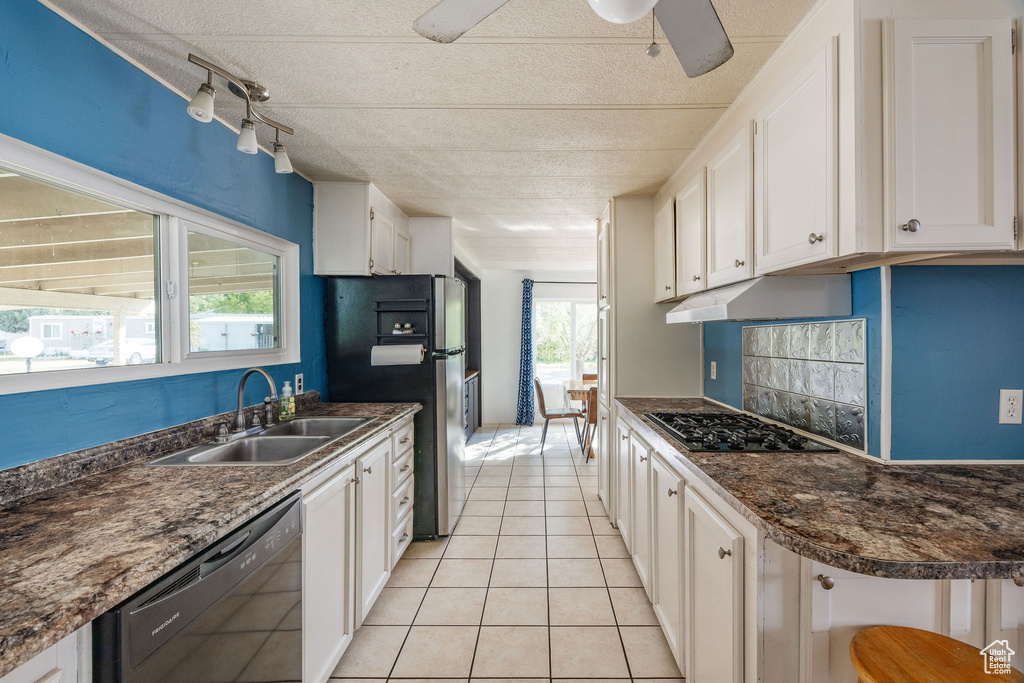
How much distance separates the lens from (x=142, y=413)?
160 centimetres

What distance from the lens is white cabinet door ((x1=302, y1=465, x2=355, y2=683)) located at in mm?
1474

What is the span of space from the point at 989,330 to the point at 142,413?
288 cm

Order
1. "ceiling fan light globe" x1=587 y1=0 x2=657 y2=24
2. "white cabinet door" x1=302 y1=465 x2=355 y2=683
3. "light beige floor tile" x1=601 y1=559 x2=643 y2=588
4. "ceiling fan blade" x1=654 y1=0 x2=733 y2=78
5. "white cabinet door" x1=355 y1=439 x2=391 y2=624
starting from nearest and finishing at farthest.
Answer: "ceiling fan light globe" x1=587 y1=0 x2=657 y2=24
"ceiling fan blade" x1=654 y1=0 x2=733 y2=78
"white cabinet door" x1=302 y1=465 x2=355 y2=683
"white cabinet door" x1=355 y1=439 x2=391 y2=624
"light beige floor tile" x1=601 y1=559 x2=643 y2=588

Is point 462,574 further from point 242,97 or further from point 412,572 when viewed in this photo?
point 242,97

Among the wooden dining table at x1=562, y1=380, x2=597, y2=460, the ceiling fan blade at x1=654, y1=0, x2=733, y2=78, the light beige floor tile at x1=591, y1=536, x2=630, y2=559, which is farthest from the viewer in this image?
the wooden dining table at x1=562, y1=380, x2=597, y2=460

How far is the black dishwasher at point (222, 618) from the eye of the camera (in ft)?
2.76

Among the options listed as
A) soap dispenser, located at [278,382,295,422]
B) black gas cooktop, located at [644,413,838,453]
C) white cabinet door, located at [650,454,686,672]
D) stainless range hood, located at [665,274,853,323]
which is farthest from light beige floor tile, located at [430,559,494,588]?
stainless range hood, located at [665,274,853,323]

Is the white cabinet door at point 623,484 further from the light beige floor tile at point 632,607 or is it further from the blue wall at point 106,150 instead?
the blue wall at point 106,150

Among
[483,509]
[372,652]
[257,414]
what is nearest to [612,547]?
[483,509]

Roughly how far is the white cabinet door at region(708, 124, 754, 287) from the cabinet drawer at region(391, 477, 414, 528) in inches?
77.5

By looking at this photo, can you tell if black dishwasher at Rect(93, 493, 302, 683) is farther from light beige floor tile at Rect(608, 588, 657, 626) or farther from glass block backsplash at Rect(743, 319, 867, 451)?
glass block backsplash at Rect(743, 319, 867, 451)

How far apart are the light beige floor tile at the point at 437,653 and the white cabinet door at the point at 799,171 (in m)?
1.94

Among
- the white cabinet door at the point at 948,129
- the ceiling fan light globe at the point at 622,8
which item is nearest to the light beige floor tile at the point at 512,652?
the white cabinet door at the point at 948,129

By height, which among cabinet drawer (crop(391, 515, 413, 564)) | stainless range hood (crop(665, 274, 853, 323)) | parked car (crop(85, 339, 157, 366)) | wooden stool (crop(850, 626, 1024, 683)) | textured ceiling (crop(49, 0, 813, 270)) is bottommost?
cabinet drawer (crop(391, 515, 413, 564))
